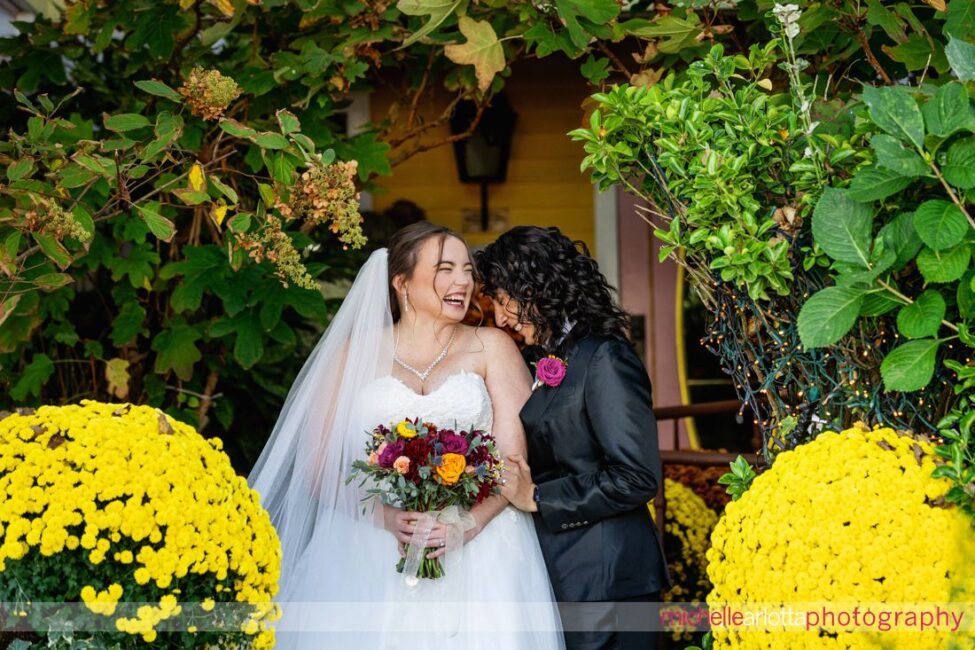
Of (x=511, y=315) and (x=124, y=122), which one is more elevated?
(x=124, y=122)

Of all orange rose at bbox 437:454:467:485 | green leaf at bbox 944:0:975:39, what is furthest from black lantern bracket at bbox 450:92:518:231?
green leaf at bbox 944:0:975:39

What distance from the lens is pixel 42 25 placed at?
4.36 meters

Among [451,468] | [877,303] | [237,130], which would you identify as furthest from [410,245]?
[877,303]

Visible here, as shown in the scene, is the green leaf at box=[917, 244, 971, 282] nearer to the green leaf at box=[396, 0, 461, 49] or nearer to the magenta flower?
the magenta flower

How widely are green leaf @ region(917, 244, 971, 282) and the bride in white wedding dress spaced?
156 cm

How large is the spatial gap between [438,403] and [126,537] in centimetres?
129

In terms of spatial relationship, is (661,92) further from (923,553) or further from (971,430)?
(923,553)

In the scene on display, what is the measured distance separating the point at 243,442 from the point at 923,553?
327 centimetres

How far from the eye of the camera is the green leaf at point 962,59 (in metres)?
2.24

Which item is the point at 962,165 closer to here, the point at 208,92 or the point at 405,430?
the point at 405,430

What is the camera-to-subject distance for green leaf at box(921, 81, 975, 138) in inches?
86.0

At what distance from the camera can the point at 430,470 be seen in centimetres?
295

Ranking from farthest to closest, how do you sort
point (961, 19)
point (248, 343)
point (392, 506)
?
point (248, 343) < point (392, 506) < point (961, 19)

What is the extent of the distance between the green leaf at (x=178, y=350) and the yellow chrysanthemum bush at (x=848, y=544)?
2483 millimetres
